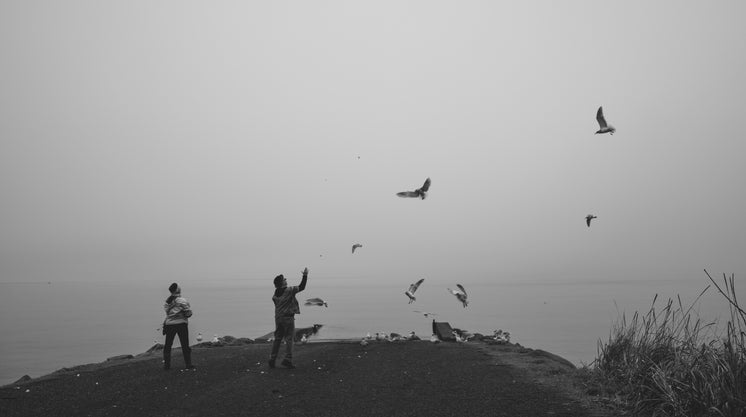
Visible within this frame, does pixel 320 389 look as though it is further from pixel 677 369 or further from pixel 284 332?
pixel 677 369

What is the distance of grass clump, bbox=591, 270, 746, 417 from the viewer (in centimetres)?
→ 716

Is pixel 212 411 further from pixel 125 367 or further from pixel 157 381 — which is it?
pixel 125 367

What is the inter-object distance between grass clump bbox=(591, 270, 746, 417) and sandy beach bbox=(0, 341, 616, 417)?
73 cm

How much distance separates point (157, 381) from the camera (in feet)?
40.1

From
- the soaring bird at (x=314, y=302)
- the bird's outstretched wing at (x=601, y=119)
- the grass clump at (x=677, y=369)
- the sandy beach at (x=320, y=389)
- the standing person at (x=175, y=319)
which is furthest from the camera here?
the bird's outstretched wing at (x=601, y=119)

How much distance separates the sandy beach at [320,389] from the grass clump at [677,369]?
0.73 meters

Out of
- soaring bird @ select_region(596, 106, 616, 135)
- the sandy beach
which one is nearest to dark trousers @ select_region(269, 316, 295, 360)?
the sandy beach

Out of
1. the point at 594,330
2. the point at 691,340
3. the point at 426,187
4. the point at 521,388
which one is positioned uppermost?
the point at 426,187

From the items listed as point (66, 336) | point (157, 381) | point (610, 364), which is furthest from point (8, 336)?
point (610, 364)

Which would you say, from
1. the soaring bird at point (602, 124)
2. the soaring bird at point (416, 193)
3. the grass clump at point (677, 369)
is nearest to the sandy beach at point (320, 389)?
the grass clump at point (677, 369)

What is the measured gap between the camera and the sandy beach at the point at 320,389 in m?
9.32

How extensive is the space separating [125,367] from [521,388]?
1082 centimetres

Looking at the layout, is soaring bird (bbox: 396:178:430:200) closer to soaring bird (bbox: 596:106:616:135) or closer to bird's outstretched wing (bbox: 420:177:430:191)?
bird's outstretched wing (bbox: 420:177:430:191)

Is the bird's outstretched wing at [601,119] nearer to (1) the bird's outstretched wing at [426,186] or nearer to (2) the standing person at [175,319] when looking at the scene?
(1) the bird's outstretched wing at [426,186]
